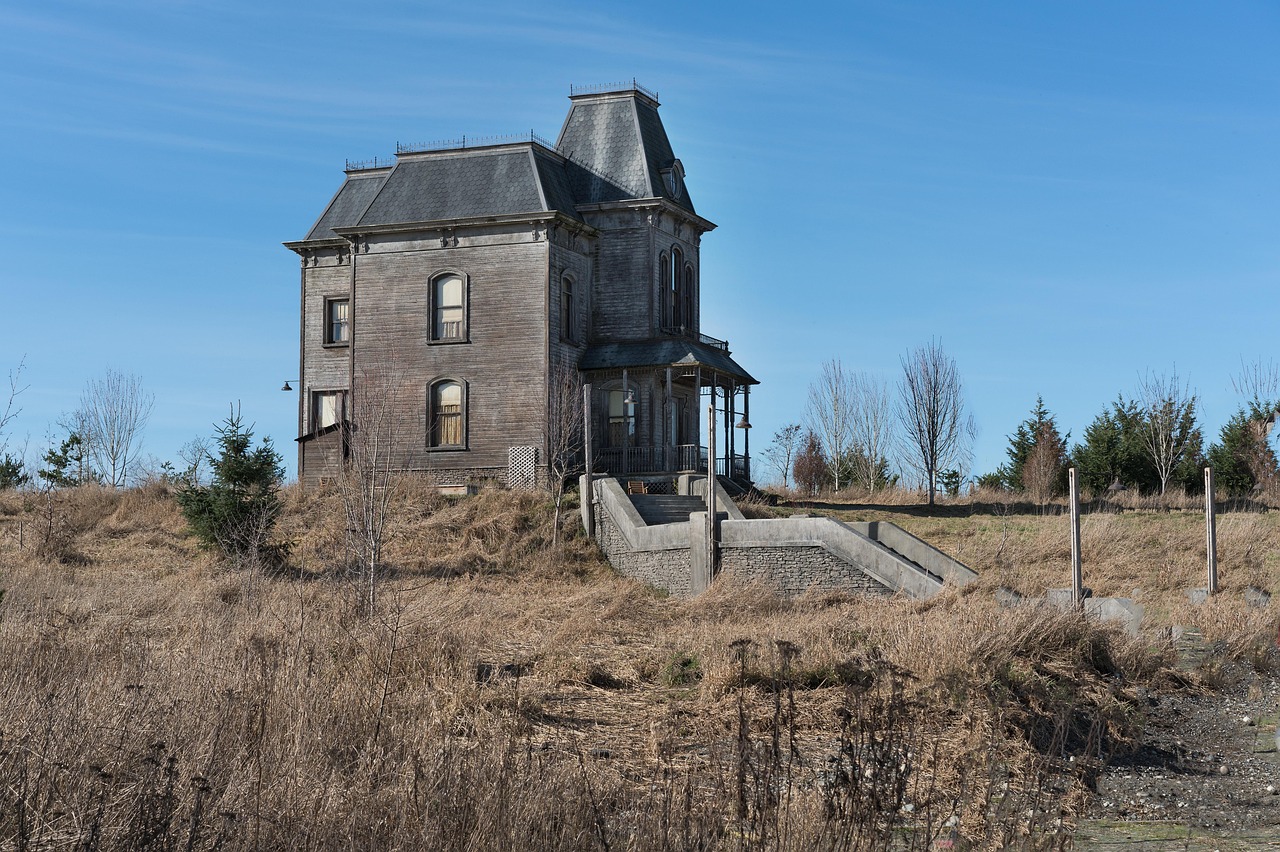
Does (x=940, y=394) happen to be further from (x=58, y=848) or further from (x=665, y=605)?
(x=58, y=848)

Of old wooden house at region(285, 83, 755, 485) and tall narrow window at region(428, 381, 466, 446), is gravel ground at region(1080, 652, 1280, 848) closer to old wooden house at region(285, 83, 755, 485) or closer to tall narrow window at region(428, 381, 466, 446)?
old wooden house at region(285, 83, 755, 485)

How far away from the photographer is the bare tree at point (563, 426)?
99.9ft

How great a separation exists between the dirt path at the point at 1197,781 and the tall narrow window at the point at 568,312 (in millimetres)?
21316

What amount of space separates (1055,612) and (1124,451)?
1176 inches

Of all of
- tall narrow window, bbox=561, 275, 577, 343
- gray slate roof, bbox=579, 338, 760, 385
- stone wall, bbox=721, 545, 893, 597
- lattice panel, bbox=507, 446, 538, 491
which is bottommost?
stone wall, bbox=721, 545, 893, 597

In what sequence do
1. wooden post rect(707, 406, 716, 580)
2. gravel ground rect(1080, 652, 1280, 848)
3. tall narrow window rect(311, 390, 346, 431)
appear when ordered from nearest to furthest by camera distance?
gravel ground rect(1080, 652, 1280, 848) < wooden post rect(707, 406, 716, 580) < tall narrow window rect(311, 390, 346, 431)

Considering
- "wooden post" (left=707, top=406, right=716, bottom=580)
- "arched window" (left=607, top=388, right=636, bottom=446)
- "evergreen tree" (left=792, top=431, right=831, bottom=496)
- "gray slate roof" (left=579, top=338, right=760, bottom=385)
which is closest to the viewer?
"wooden post" (left=707, top=406, right=716, bottom=580)

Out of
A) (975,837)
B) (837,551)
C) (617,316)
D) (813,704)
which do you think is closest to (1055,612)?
(813,704)

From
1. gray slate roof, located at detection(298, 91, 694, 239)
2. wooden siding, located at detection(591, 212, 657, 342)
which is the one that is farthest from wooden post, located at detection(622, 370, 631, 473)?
gray slate roof, located at detection(298, 91, 694, 239)

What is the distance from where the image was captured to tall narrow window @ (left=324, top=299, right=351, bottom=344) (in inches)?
1394

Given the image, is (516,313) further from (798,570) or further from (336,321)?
(798,570)

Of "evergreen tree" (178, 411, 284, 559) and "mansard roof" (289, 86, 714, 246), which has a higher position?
"mansard roof" (289, 86, 714, 246)

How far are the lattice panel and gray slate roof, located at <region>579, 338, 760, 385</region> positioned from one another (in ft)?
9.64

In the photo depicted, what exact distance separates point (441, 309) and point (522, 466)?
4.79m
